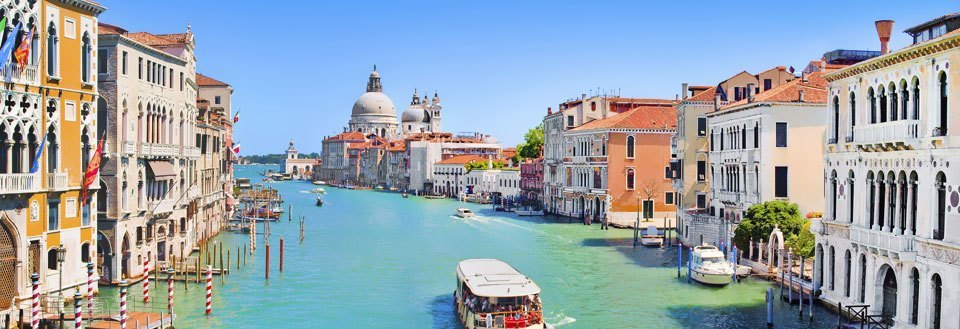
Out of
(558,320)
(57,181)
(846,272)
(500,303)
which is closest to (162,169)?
(57,181)

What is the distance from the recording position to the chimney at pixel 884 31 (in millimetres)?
15656

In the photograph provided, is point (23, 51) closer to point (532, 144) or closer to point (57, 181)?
point (57, 181)

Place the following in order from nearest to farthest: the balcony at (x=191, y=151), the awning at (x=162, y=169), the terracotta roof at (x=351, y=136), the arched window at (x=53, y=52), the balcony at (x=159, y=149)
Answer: the arched window at (x=53, y=52) < the balcony at (x=159, y=149) < the awning at (x=162, y=169) < the balcony at (x=191, y=151) < the terracotta roof at (x=351, y=136)

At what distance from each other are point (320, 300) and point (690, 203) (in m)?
13.9

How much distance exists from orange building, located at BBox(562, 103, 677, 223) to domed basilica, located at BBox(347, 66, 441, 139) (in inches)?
2758

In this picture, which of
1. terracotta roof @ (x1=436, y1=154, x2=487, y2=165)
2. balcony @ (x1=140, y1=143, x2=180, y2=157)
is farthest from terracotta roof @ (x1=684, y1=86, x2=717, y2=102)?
terracotta roof @ (x1=436, y1=154, x2=487, y2=165)

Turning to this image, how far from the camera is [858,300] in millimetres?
15305

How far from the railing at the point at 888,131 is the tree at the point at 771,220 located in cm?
615

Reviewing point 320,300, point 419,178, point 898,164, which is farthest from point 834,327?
point 419,178

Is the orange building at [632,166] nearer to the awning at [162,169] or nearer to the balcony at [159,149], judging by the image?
the balcony at [159,149]

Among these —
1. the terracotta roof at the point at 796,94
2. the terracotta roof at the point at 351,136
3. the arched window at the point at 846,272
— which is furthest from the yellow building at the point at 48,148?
the terracotta roof at the point at 351,136

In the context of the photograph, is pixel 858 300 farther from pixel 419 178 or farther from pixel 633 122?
pixel 419 178

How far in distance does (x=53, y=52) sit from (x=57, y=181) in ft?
7.18

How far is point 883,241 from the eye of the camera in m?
14.0
